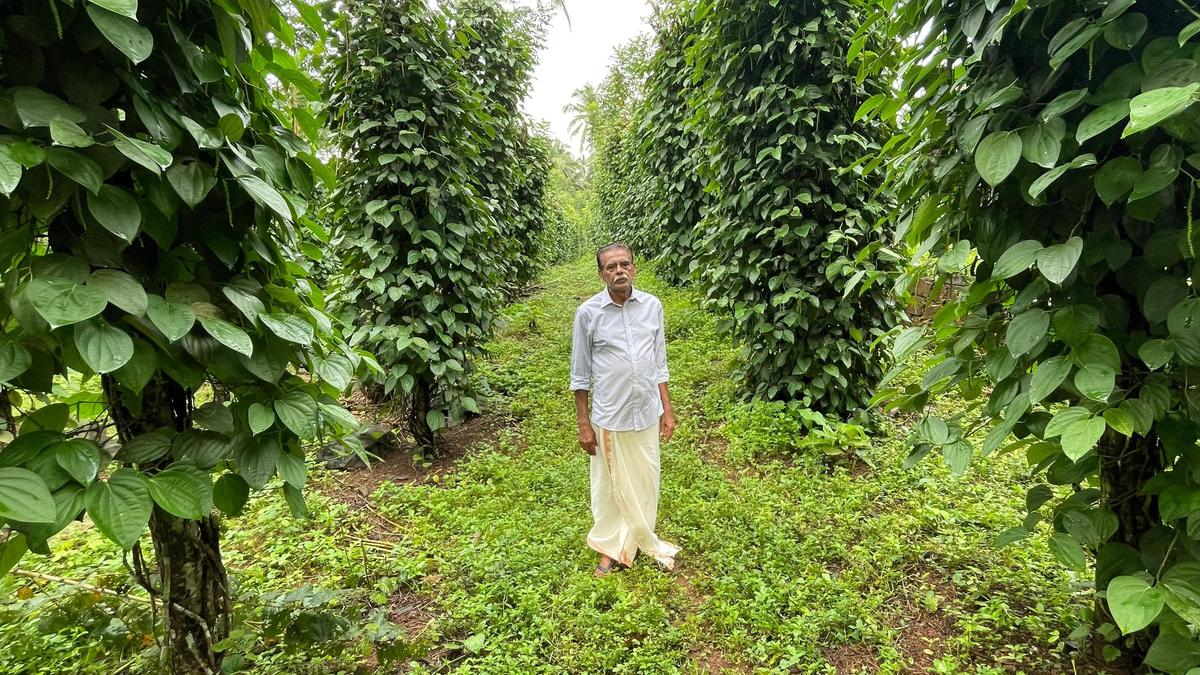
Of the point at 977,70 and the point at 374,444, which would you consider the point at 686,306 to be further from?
the point at 977,70

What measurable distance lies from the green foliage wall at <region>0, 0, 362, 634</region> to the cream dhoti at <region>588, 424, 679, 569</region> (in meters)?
1.61

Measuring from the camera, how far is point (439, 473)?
4.03m

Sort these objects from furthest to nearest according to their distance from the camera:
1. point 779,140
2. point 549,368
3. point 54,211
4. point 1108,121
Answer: point 549,368, point 779,140, point 1108,121, point 54,211

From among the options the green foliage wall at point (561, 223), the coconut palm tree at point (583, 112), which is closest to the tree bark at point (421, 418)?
the green foliage wall at point (561, 223)

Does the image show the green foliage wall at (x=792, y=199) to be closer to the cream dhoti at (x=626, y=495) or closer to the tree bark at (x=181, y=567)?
the cream dhoti at (x=626, y=495)

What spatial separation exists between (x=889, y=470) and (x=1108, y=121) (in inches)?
113

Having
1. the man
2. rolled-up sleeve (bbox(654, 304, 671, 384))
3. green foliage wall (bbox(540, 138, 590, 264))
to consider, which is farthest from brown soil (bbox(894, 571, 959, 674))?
green foliage wall (bbox(540, 138, 590, 264))

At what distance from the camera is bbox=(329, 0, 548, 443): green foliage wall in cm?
373

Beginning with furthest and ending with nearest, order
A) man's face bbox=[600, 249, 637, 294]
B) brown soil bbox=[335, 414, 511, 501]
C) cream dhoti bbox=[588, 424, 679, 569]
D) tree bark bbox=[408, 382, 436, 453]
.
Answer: tree bark bbox=[408, 382, 436, 453] < brown soil bbox=[335, 414, 511, 501] < cream dhoti bbox=[588, 424, 679, 569] < man's face bbox=[600, 249, 637, 294]

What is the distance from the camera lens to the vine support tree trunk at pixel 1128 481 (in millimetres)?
1566

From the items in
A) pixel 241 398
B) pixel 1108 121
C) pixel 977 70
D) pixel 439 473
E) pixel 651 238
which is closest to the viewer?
pixel 1108 121

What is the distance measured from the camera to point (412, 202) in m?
3.92

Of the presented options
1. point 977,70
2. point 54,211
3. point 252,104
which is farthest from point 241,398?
point 977,70

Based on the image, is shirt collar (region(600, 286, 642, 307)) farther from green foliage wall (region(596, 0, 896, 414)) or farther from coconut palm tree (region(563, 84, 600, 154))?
coconut palm tree (region(563, 84, 600, 154))
